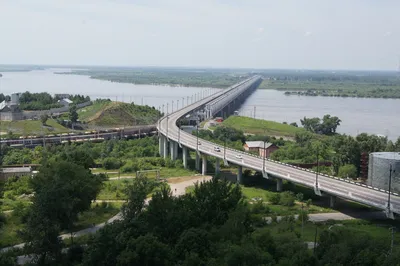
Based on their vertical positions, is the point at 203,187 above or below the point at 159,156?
above

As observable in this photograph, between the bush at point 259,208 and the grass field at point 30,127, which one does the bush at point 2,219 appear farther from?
the grass field at point 30,127

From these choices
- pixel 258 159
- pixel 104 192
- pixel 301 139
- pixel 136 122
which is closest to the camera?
pixel 104 192

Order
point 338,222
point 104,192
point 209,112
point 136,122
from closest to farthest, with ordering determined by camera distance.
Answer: point 338,222 → point 104,192 → point 136,122 → point 209,112

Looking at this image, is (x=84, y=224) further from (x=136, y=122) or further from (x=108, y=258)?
(x=136, y=122)

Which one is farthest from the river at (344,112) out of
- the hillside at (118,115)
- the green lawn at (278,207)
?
the green lawn at (278,207)

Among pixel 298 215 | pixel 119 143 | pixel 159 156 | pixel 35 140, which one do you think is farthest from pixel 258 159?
pixel 35 140

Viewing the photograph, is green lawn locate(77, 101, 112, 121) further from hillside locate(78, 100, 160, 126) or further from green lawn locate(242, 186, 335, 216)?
green lawn locate(242, 186, 335, 216)

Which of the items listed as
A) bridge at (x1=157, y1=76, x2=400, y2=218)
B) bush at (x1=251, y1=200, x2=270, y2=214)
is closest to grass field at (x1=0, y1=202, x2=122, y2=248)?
bush at (x1=251, y1=200, x2=270, y2=214)

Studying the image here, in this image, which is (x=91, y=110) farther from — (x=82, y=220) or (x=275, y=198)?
(x=82, y=220)
